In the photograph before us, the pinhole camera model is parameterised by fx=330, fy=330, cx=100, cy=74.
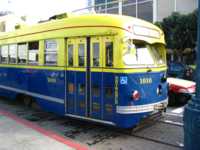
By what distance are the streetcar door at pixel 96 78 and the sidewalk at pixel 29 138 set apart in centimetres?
93

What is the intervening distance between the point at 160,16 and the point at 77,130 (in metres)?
52.4

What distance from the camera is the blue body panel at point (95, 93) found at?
24.1 ft

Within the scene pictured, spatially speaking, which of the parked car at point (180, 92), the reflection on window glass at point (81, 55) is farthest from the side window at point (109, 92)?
the parked car at point (180, 92)

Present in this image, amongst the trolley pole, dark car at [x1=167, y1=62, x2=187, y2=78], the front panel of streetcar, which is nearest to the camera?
the trolley pole

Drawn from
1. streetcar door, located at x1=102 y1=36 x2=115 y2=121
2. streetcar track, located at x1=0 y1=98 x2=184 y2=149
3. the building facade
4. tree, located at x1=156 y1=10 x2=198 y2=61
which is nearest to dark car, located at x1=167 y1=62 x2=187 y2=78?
streetcar track, located at x1=0 y1=98 x2=184 y2=149

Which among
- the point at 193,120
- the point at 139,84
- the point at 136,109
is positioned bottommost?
the point at 136,109

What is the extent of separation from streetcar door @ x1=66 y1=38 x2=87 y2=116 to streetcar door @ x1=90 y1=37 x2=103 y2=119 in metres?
0.24

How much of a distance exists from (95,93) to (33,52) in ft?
10.5

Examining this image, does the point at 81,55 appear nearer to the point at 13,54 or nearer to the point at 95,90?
the point at 95,90

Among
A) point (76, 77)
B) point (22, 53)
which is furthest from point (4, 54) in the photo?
point (76, 77)

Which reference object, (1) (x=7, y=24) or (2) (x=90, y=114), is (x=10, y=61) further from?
(2) (x=90, y=114)

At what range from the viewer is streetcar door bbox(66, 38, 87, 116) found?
317 inches

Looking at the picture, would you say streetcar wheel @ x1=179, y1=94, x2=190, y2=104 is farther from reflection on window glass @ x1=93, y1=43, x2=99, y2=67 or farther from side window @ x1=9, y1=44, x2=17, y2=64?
side window @ x1=9, y1=44, x2=17, y2=64

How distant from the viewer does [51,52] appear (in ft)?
30.1
